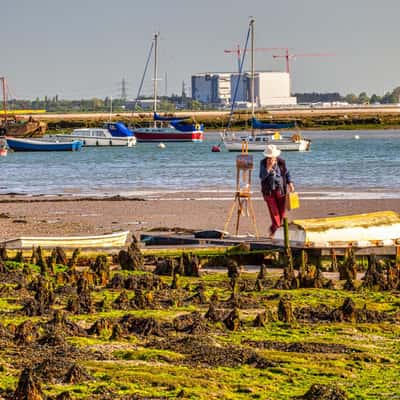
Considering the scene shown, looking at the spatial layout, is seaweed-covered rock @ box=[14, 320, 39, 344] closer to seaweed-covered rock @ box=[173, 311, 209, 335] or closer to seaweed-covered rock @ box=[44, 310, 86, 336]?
seaweed-covered rock @ box=[44, 310, 86, 336]

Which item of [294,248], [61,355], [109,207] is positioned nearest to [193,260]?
[294,248]

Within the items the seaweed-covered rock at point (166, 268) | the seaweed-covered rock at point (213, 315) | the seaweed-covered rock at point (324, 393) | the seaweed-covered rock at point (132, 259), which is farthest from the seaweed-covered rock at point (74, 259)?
the seaweed-covered rock at point (324, 393)

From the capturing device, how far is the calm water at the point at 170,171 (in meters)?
47.3

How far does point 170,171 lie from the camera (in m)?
61.0

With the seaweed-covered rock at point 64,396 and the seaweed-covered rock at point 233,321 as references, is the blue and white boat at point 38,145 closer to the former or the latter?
the seaweed-covered rock at point 233,321

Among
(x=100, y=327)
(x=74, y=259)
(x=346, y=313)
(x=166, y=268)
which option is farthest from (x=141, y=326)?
(x=74, y=259)

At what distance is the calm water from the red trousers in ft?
65.7

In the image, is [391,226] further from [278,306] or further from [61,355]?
[61,355]

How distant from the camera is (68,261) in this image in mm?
20125

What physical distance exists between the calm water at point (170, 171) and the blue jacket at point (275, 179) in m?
20.1

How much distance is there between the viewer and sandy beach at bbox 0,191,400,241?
2884 centimetres

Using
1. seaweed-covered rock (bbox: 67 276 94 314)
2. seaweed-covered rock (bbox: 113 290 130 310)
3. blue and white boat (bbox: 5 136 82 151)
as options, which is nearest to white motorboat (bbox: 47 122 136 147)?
blue and white boat (bbox: 5 136 82 151)

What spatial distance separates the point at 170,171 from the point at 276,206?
129ft

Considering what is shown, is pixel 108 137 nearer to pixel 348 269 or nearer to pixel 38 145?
pixel 38 145
